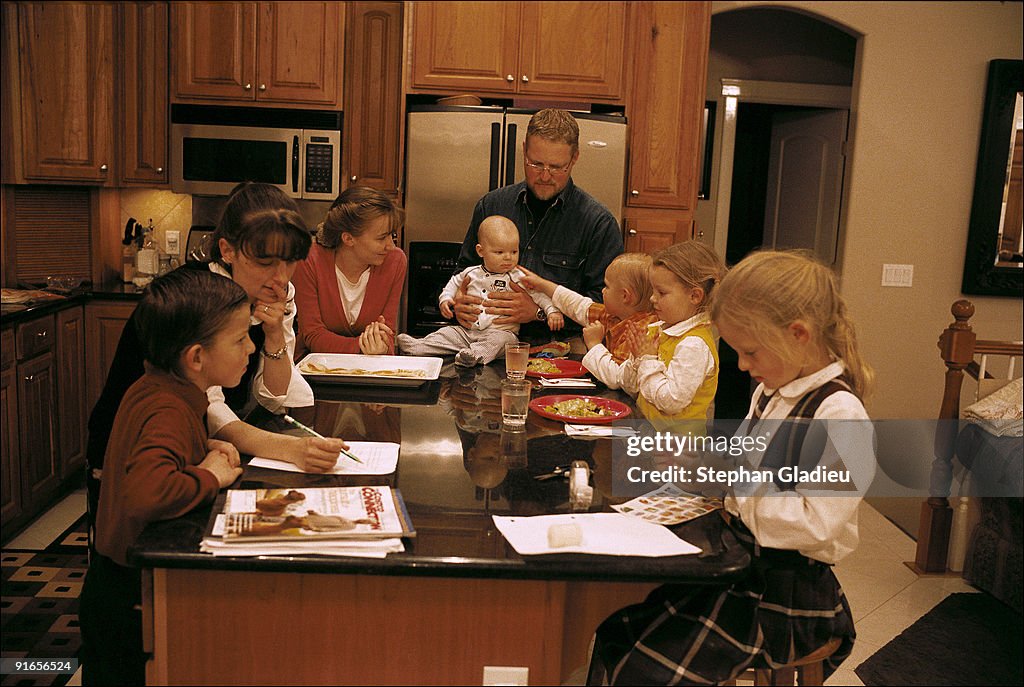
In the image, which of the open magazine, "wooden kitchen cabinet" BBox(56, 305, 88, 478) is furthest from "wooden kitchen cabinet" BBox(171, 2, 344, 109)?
the open magazine

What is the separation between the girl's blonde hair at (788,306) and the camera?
1530mm

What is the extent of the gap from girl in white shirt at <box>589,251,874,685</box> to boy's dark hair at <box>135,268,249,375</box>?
0.84 m

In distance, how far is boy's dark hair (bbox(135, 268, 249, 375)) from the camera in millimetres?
1545

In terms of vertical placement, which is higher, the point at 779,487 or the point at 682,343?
the point at 682,343

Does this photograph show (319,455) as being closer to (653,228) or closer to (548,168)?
(548,168)

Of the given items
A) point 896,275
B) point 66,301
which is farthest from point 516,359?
point 896,275

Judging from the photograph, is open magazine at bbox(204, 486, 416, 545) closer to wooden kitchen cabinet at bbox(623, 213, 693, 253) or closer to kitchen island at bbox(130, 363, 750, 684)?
kitchen island at bbox(130, 363, 750, 684)

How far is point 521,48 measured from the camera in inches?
167

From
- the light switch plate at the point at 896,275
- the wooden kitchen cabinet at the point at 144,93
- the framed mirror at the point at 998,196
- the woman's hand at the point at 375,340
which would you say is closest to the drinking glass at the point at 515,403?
the woman's hand at the point at 375,340

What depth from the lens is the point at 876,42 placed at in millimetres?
4844

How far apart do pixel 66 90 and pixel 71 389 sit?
1.37 metres

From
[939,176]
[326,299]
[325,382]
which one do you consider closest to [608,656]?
[325,382]

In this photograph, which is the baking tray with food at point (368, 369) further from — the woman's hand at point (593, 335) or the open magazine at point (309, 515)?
the open magazine at point (309, 515)

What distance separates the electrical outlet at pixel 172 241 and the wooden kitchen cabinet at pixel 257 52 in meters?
0.70
